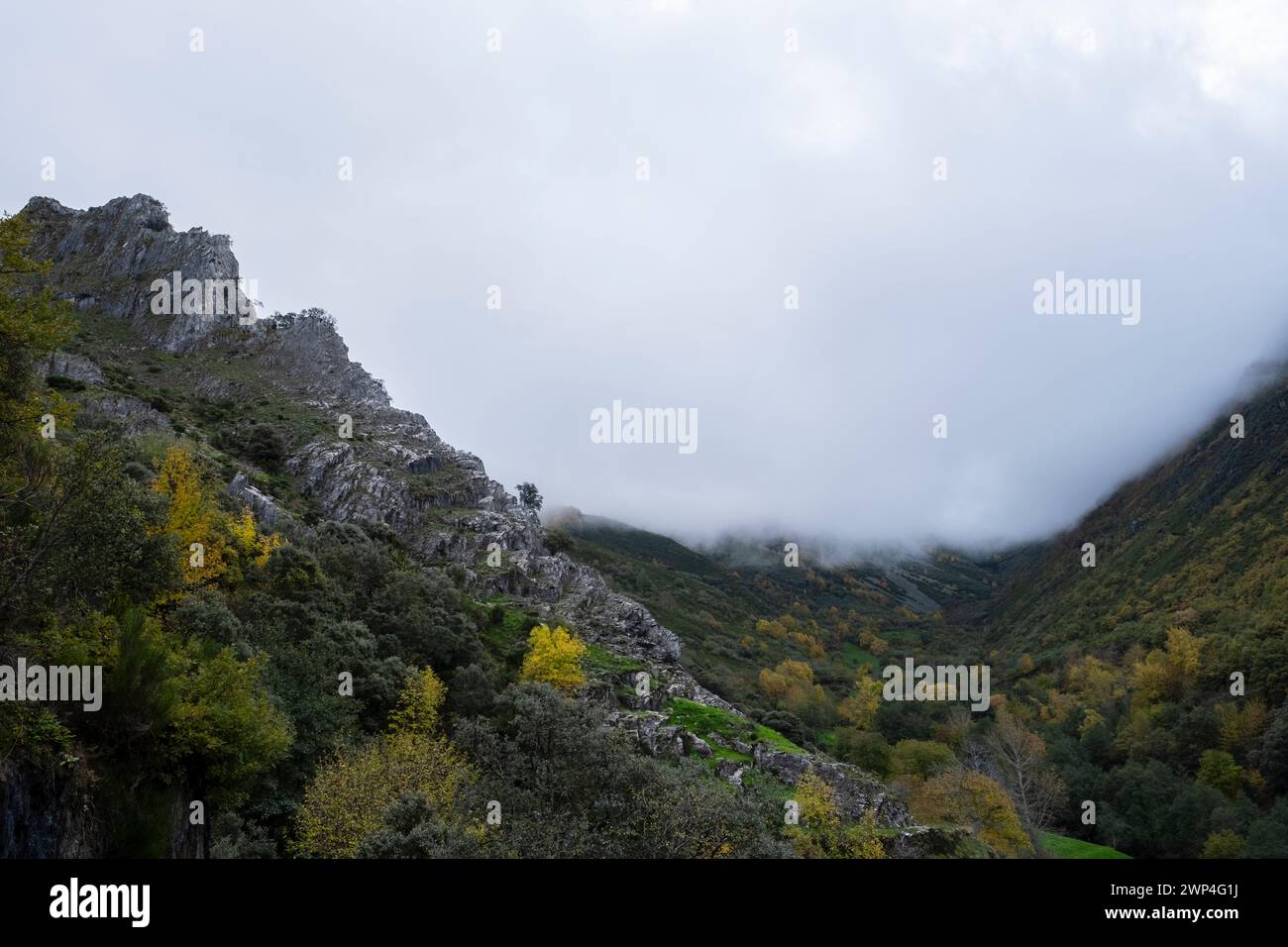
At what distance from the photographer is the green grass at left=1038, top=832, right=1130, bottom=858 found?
212 feet

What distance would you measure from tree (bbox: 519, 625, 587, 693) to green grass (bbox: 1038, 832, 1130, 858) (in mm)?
48272

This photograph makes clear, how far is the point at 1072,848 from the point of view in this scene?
221 feet

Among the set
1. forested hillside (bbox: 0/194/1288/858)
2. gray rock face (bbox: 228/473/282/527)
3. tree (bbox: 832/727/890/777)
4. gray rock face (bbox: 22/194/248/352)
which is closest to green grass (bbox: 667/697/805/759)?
forested hillside (bbox: 0/194/1288/858)

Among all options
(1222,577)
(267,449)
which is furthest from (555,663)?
(1222,577)

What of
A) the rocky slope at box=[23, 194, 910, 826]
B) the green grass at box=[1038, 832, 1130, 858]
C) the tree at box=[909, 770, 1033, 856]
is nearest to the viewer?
the tree at box=[909, 770, 1033, 856]

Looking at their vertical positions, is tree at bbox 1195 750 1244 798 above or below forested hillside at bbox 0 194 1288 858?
below

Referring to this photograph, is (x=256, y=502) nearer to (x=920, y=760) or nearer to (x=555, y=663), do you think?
(x=555, y=663)

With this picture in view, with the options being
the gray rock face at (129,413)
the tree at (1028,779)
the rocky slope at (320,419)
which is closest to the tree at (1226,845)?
the tree at (1028,779)

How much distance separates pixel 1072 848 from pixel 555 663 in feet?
190

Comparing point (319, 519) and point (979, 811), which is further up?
point (319, 519)

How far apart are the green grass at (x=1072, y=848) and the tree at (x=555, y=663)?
158ft

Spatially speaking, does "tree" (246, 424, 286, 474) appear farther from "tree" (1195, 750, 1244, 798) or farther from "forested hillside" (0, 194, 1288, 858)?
"tree" (1195, 750, 1244, 798)
